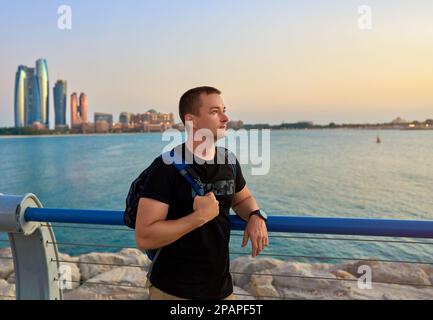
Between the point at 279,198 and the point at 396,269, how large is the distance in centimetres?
1785

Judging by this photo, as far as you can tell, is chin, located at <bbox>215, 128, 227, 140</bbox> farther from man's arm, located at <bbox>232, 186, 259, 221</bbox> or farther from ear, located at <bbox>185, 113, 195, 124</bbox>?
man's arm, located at <bbox>232, 186, 259, 221</bbox>

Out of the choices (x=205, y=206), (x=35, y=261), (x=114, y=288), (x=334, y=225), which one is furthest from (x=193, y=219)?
(x=114, y=288)

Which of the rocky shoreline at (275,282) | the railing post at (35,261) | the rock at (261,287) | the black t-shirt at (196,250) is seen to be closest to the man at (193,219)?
the black t-shirt at (196,250)

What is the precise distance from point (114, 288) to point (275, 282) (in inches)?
117

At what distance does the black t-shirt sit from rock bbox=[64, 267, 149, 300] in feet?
11.2

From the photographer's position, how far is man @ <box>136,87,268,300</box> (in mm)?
1635

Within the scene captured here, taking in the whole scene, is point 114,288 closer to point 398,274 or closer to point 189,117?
point 189,117

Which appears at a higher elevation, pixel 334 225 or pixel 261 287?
pixel 334 225

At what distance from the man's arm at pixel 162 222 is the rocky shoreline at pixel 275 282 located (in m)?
3.83

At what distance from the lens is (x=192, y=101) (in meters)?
1.78

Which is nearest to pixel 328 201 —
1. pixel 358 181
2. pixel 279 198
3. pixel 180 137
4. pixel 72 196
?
pixel 279 198

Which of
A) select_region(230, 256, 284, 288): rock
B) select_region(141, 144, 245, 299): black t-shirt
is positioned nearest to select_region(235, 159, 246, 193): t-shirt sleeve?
select_region(141, 144, 245, 299): black t-shirt
